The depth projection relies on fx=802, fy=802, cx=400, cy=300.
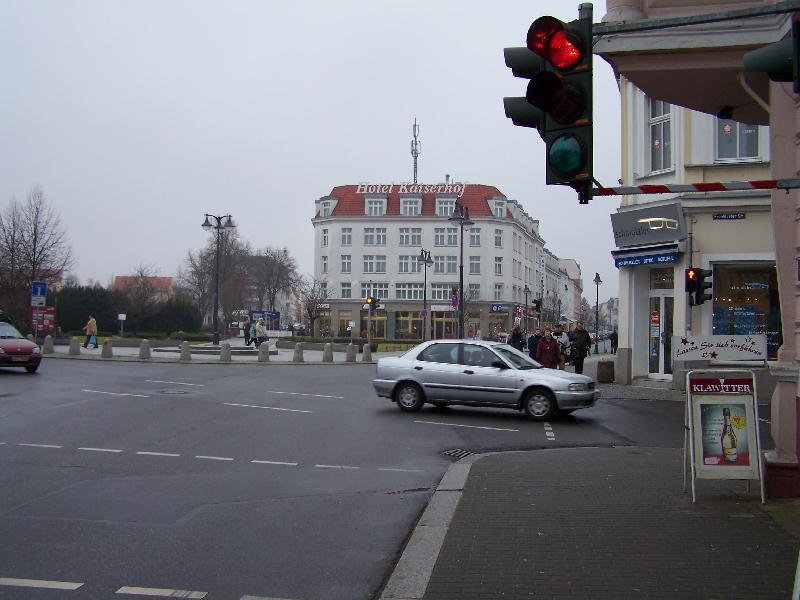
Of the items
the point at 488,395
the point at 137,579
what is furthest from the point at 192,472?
the point at 488,395

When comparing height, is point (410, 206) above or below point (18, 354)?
above

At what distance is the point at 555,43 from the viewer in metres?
5.75

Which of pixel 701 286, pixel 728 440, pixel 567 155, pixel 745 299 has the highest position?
pixel 567 155

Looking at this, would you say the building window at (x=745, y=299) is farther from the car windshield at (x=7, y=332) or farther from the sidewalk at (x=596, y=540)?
the car windshield at (x=7, y=332)

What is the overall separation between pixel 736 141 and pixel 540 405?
973cm

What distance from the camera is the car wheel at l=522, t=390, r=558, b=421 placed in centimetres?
1457

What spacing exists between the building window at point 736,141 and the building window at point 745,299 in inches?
107

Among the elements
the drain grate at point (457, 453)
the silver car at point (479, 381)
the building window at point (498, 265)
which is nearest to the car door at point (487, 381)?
the silver car at point (479, 381)

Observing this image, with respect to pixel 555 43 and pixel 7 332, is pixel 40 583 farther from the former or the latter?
pixel 7 332

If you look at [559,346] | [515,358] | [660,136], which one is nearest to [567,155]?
[515,358]

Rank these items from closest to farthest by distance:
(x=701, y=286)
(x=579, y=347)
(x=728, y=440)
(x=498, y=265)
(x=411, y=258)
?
(x=728, y=440) → (x=701, y=286) → (x=579, y=347) → (x=411, y=258) → (x=498, y=265)

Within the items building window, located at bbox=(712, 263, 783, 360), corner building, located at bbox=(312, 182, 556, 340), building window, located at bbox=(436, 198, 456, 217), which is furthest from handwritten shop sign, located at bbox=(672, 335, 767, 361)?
building window, located at bbox=(436, 198, 456, 217)

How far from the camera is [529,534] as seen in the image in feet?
20.5

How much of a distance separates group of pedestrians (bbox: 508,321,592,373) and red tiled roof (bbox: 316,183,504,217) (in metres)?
56.0
